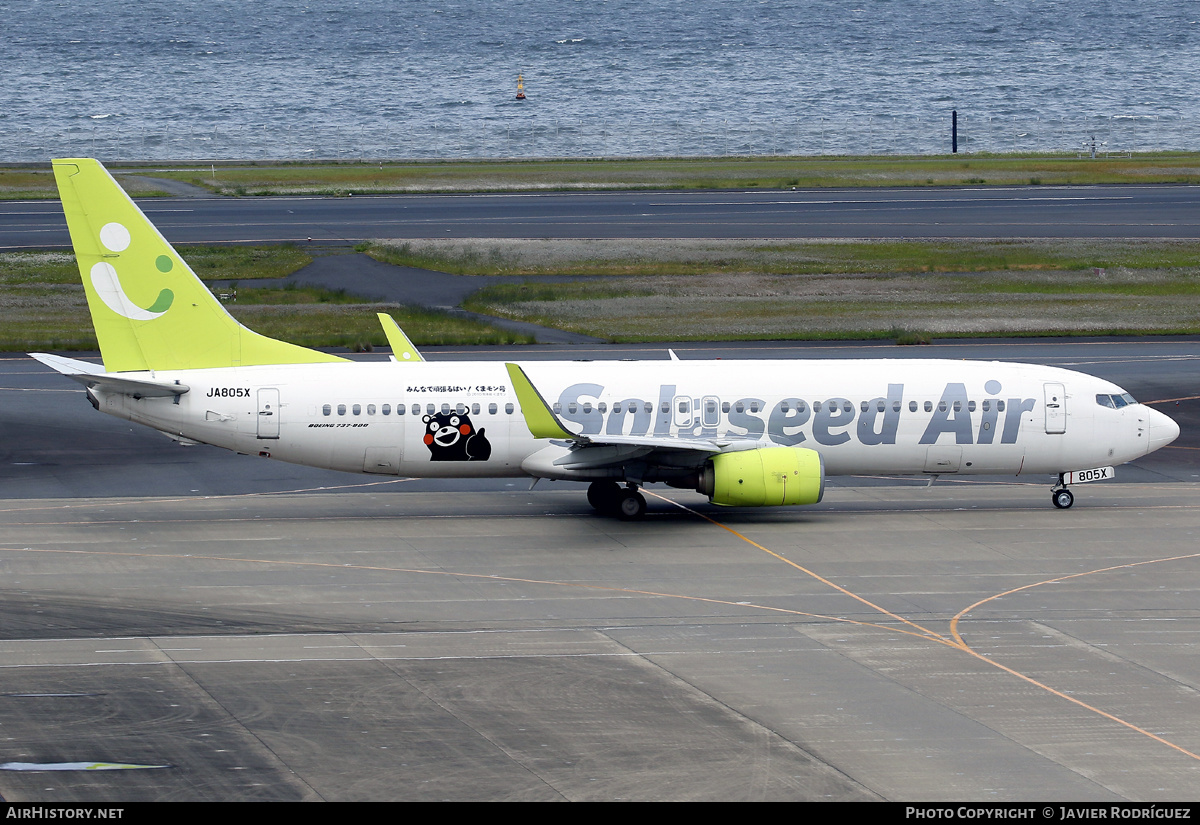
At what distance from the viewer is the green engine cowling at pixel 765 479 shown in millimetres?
37125

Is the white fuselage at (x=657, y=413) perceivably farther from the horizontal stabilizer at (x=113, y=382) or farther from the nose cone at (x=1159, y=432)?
the horizontal stabilizer at (x=113, y=382)

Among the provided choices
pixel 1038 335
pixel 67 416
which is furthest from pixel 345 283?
pixel 1038 335

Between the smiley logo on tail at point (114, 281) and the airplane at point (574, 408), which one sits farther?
the smiley logo on tail at point (114, 281)

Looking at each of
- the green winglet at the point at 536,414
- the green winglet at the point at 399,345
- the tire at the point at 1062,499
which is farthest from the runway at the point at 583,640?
the green winglet at the point at 399,345

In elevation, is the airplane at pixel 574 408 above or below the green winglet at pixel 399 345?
below

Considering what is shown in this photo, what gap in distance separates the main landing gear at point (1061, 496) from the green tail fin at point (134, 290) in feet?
78.4

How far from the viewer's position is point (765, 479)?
37094mm

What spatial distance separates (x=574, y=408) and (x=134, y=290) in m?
12.4

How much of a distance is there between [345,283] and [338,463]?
3842cm

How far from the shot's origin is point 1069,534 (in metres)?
37.7

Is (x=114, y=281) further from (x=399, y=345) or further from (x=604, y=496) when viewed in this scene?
(x=604, y=496)

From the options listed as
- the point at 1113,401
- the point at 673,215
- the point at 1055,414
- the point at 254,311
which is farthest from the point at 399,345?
the point at 673,215

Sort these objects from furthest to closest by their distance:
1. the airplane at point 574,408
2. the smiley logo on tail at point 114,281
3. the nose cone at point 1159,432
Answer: the nose cone at point 1159,432 < the smiley logo on tail at point 114,281 < the airplane at point 574,408

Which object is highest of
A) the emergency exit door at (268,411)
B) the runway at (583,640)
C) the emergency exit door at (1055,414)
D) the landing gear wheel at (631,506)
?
the emergency exit door at (268,411)
